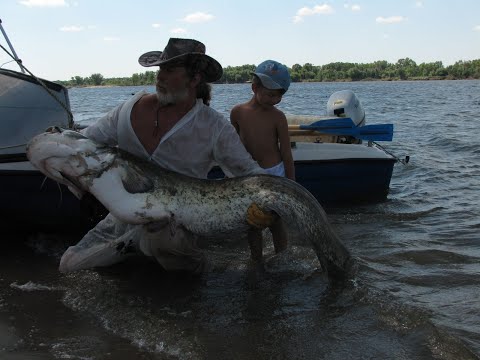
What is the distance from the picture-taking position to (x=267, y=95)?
509 centimetres

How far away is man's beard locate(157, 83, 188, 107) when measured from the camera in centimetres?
423

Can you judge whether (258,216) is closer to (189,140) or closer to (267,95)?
(189,140)

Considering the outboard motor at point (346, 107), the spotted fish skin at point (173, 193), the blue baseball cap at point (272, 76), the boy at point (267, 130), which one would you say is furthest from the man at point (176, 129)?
the outboard motor at point (346, 107)

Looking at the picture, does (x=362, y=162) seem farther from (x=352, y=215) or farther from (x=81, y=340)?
(x=81, y=340)

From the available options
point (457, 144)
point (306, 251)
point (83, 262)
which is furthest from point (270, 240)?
point (457, 144)

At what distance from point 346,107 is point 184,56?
5277 millimetres

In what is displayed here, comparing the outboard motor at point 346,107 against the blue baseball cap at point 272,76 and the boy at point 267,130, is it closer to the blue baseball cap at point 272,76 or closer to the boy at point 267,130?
the boy at point 267,130

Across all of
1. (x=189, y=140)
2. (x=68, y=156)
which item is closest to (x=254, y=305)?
(x=189, y=140)

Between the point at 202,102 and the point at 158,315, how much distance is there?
1682 mm

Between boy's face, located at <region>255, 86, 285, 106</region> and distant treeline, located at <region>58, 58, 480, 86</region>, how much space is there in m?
107

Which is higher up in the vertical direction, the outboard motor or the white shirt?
the white shirt

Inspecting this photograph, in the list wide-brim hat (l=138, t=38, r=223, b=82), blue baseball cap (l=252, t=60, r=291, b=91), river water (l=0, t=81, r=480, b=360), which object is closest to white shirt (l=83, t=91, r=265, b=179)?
wide-brim hat (l=138, t=38, r=223, b=82)

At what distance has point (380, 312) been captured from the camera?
13.6ft

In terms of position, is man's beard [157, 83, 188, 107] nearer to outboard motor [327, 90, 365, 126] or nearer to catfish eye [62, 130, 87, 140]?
catfish eye [62, 130, 87, 140]
